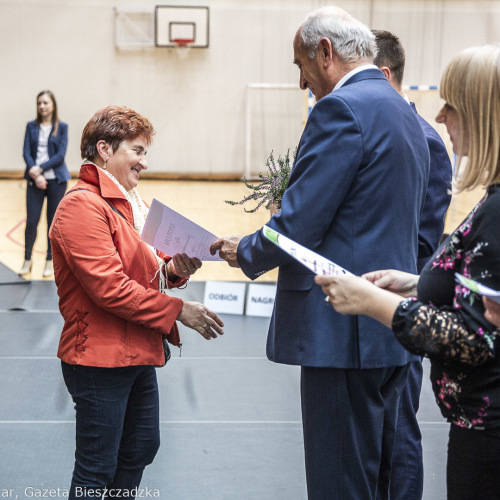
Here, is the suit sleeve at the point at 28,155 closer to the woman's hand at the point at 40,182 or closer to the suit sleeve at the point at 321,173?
the woman's hand at the point at 40,182

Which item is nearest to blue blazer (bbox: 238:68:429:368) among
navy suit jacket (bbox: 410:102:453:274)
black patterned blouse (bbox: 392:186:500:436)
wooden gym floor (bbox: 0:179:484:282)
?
black patterned blouse (bbox: 392:186:500:436)

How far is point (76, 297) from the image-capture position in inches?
83.4

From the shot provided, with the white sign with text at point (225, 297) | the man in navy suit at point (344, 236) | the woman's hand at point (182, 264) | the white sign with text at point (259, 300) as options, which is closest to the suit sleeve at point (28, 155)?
the white sign with text at point (225, 297)

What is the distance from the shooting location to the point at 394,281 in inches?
67.2

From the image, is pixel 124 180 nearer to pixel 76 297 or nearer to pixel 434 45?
pixel 76 297

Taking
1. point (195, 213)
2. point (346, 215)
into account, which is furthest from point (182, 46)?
point (346, 215)

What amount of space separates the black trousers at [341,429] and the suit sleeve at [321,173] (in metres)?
0.37

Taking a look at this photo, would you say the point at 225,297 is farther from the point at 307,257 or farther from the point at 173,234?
the point at 307,257

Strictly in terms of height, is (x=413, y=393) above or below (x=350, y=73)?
below

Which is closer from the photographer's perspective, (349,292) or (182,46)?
(349,292)

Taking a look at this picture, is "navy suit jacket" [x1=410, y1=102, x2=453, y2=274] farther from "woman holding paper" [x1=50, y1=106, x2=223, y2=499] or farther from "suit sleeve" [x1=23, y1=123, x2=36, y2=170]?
"suit sleeve" [x1=23, y1=123, x2=36, y2=170]

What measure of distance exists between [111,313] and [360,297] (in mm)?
926

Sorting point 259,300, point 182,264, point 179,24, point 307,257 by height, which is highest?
point 179,24

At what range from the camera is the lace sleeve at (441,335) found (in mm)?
1335
